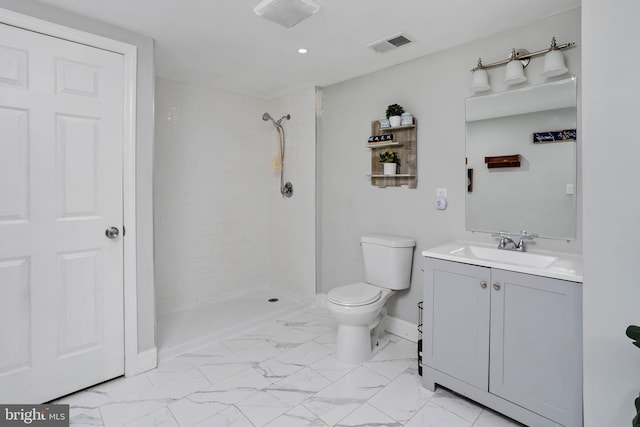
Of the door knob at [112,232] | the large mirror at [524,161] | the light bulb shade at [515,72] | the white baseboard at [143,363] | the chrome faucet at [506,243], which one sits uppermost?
the light bulb shade at [515,72]

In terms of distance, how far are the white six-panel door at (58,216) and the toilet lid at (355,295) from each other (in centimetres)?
142

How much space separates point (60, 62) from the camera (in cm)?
190

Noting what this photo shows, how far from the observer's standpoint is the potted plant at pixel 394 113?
8.73 ft

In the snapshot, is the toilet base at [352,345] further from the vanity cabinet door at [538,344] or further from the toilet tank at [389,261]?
the vanity cabinet door at [538,344]

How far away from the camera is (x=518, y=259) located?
2021mm

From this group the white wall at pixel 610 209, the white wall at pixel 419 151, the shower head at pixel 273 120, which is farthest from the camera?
the shower head at pixel 273 120

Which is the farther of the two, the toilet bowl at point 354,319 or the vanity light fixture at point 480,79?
the toilet bowl at point 354,319

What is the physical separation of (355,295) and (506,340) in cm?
100

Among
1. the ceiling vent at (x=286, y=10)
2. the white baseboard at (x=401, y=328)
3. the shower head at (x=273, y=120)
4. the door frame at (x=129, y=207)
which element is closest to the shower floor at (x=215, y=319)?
the door frame at (x=129, y=207)

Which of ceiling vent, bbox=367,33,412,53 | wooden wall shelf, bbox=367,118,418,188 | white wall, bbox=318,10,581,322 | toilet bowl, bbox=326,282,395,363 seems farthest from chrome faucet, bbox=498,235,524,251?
ceiling vent, bbox=367,33,412,53

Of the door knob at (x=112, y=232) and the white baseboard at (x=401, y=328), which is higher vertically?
the door knob at (x=112, y=232)

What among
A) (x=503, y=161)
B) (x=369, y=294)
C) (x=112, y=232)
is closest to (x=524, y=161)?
(x=503, y=161)

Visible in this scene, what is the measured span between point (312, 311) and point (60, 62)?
2.69 metres

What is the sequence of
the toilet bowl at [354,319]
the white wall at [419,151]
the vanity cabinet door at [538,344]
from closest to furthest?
the vanity cabinet door at [538,344], the white wall at [419,151], the toilet bowl at [354,319]
